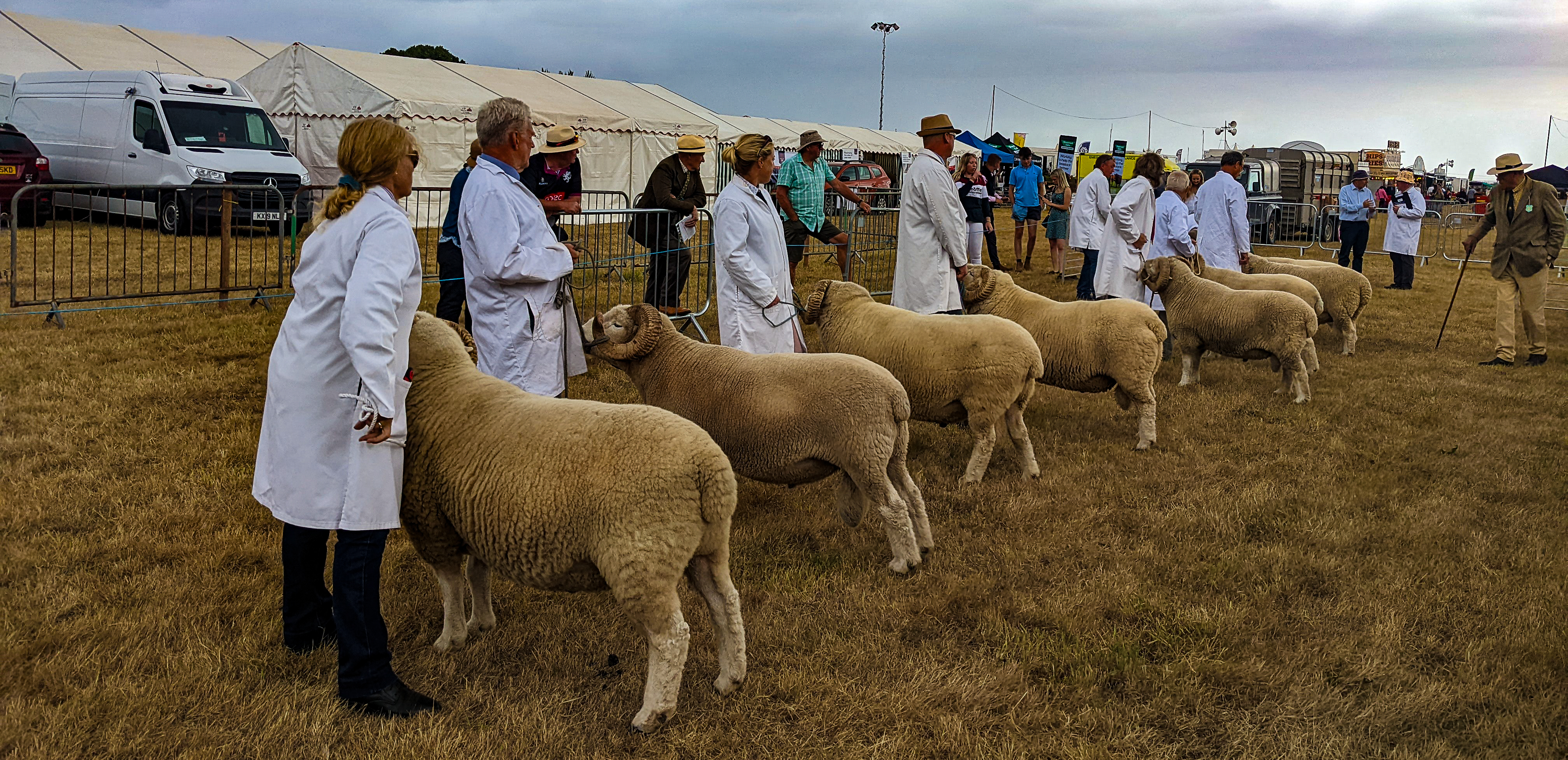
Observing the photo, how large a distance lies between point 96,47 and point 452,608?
23424 mm

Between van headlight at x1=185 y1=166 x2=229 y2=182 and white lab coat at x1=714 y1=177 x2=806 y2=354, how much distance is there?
12.2 meters

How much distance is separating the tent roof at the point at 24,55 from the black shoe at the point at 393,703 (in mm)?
22100

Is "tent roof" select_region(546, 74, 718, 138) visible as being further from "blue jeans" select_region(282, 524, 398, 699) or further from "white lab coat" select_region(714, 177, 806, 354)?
"blue jeans" select_region(282, 524, 398, 699)

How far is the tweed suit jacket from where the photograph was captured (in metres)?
9.32

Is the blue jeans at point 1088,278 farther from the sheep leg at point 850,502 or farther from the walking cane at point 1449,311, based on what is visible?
the sheep leg at point 850,502

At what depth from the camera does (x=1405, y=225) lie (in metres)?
15.5

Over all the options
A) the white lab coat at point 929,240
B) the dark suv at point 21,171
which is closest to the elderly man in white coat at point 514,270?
the white lab coat at point 929,240

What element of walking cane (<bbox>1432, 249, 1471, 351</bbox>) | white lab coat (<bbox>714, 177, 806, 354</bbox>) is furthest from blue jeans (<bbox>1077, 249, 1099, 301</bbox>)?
white lab coat (<bbox>714, 177, 806, 354</bbox>)

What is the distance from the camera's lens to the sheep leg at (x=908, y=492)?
15.0 feet

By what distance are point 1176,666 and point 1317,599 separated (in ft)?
3.52

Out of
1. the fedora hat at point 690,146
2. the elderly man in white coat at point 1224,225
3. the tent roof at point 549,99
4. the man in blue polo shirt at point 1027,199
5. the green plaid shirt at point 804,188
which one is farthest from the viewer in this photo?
the tent roof at point 549,99

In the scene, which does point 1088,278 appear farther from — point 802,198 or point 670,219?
point 670,219

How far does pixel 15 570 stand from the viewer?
4.21 meters

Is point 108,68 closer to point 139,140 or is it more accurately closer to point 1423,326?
point 139,140
